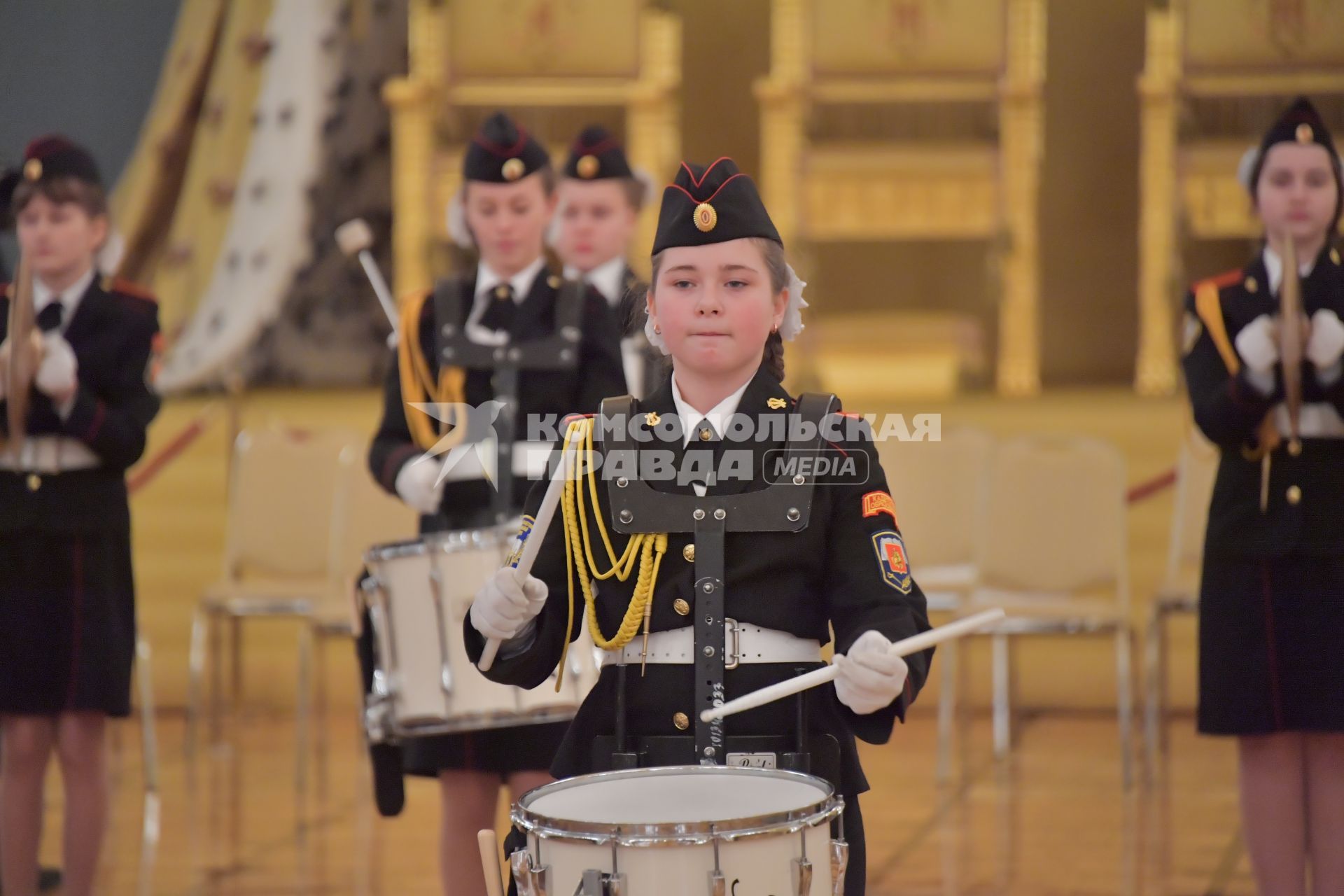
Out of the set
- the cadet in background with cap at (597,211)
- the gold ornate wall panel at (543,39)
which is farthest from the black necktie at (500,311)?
the gold ornate wall panel at (543,39)

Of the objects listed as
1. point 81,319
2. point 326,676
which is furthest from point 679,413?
point 326,676

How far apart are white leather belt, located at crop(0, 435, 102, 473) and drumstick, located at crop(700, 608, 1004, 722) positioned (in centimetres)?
200

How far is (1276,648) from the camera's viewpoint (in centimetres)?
318

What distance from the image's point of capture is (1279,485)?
3.19m

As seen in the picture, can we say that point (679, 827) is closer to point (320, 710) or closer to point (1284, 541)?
point (1284, 541)

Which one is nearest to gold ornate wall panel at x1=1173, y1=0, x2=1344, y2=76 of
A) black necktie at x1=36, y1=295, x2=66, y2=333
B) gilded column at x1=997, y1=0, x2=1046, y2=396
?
gilded column at x1=997, y1=0, x2=1046, y2=396

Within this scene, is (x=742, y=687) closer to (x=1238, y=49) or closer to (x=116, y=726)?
(x=116, y=726)

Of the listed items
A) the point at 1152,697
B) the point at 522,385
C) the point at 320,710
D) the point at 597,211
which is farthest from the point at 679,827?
the point at 320,710

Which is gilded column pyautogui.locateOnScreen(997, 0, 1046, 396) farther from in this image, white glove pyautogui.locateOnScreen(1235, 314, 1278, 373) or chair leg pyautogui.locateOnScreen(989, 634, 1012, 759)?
white glove pyautogui.locateOnScreen(1235, 314, 1278, 373)

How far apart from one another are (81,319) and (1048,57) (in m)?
5.08

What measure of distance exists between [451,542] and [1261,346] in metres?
1.55

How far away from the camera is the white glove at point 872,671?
1878 millimetres

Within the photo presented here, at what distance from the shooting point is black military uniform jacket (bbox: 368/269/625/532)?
3303mm

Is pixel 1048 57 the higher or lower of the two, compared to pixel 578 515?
higher
